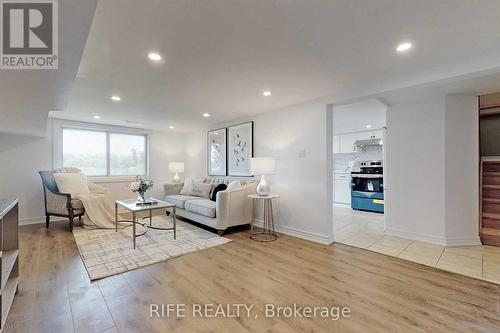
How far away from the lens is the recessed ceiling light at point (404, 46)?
77.8 inches

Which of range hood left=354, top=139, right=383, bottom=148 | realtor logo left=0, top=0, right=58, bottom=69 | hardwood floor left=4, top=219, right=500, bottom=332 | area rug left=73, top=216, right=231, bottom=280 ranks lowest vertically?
hardwood floor left=4, top=219, right=500, bottom=332

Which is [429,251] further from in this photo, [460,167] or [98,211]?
[98,211]

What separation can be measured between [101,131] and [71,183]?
5.55ft

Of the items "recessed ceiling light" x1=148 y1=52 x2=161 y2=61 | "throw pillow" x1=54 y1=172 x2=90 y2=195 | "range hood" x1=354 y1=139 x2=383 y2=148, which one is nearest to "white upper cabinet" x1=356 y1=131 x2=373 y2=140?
"range hood" x1=354 y1=139 x2=383 y2=148

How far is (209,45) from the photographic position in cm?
195

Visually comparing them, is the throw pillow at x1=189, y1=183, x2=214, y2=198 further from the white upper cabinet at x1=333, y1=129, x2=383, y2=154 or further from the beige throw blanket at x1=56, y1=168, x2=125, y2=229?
the white upper cabinet at x1=333, y1=129, x2=383, y2=154

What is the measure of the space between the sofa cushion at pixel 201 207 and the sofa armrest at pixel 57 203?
82.3 inches

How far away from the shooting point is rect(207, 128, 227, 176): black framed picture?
5215 mm

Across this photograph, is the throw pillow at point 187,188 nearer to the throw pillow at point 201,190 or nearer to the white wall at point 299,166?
the throw pillow at point 201,190

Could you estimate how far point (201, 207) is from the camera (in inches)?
157

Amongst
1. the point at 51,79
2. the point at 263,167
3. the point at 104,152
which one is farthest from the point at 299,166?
the point at 104,152

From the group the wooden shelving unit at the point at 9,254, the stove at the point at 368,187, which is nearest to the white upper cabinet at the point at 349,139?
the stove at the point at 368,187

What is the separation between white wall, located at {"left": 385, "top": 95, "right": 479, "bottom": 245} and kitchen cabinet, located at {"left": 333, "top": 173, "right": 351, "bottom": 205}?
270 centimetres

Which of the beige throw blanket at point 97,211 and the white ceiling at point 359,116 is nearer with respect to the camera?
the white ceiling at point 359,116
